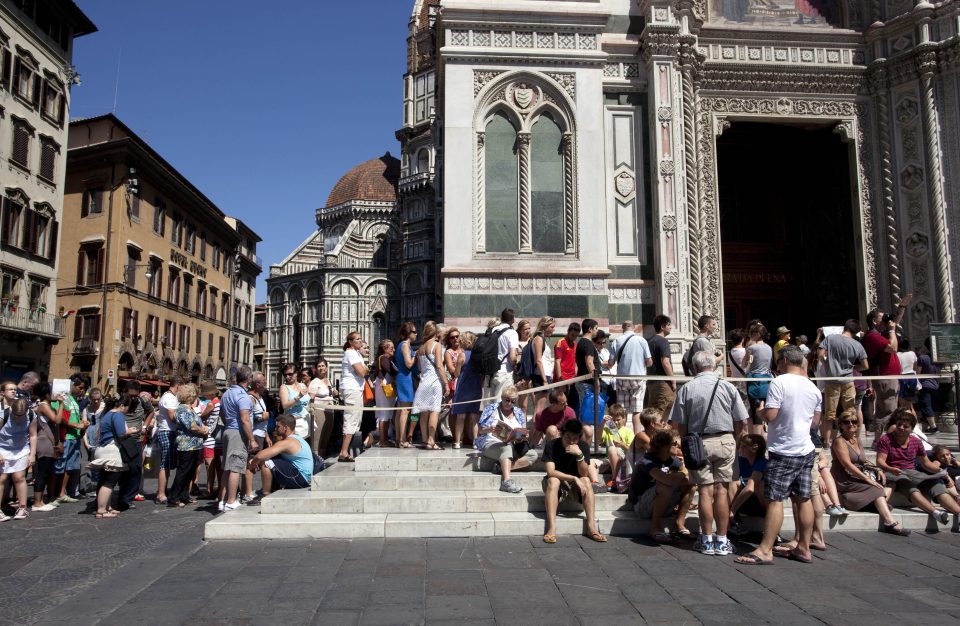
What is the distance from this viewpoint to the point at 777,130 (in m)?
19.0

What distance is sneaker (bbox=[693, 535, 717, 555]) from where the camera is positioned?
6.57m

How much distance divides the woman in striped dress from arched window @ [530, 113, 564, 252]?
5.52 metres

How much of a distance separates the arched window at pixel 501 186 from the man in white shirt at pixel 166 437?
6982mm

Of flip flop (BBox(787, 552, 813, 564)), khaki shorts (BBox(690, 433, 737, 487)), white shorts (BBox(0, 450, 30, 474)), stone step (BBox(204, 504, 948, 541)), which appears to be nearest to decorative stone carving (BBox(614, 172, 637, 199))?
stone step (BBox(204, 504, 948, 541))

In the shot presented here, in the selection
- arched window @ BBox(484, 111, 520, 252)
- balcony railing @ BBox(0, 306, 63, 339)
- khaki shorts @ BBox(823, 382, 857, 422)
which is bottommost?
khaki shorts @ BBox(823, 382, 857, 422)

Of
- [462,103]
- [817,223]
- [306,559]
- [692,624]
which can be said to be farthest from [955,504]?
[817,223]

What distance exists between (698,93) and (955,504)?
38.5 ft

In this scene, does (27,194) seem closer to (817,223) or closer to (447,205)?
(447,205)

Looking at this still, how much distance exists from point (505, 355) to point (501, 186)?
5849mm

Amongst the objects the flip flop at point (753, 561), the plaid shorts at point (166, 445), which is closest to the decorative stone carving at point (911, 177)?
the flip flop at point (753, 561)

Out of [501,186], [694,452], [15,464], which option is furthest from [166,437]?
[501,186]

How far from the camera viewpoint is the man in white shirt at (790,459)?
6.37 m

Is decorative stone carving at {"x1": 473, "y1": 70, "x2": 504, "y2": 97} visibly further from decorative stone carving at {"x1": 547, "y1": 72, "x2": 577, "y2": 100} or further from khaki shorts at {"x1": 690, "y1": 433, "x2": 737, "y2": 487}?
khaki shorts at {"x1": 690, "y1": 433, "x2": 737, "y2": 487}

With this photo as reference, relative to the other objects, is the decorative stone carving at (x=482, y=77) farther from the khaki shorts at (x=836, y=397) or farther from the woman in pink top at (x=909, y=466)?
the woman in pink top at (x=909, y=466)
